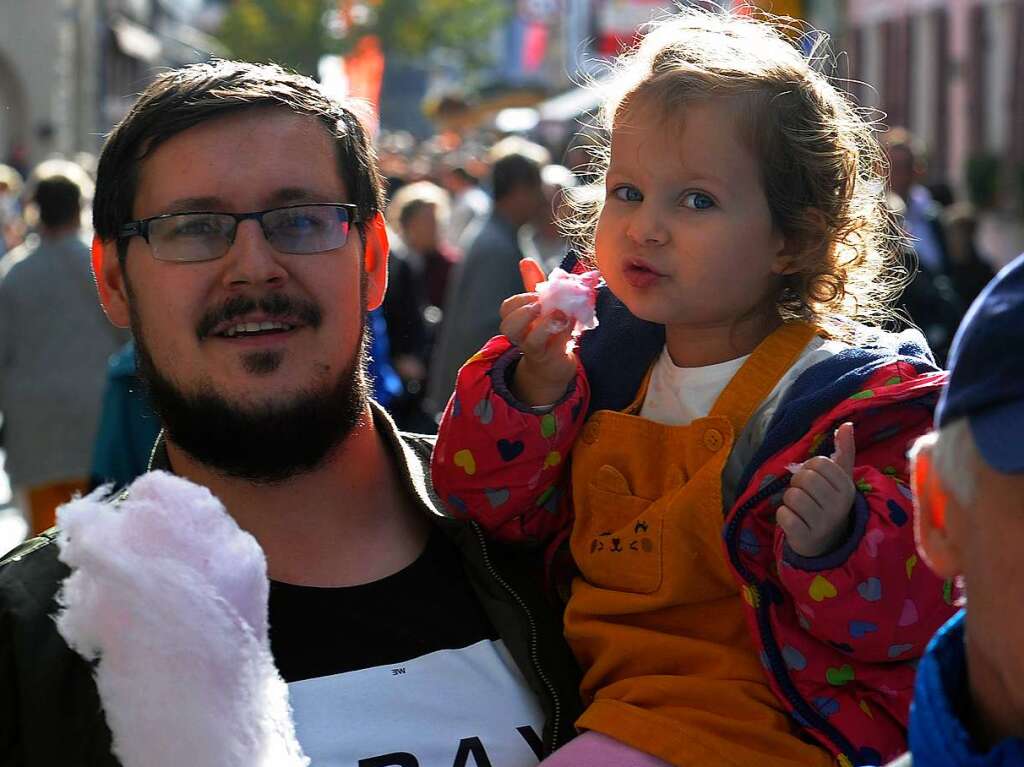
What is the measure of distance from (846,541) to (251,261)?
104 centimetres

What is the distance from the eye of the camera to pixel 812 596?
2.29 metres

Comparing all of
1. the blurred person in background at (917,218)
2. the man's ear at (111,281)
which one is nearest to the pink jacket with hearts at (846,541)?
the man's ear at (111,281)

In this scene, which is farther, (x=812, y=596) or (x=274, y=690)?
(x=812, y=596)

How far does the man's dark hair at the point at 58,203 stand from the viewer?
7570 mm

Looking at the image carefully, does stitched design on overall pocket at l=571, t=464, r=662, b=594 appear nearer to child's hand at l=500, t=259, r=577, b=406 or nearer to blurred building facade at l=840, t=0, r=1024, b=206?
child's hand at l=500, t=259, r=577, b=406

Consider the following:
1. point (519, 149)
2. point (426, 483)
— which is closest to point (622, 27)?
point (519, 149)

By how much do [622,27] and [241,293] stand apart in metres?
31.4

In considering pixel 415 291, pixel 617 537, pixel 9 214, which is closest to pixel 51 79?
pixel 9 214

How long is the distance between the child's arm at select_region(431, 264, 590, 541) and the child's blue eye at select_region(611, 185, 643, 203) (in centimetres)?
24

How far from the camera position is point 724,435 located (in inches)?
101

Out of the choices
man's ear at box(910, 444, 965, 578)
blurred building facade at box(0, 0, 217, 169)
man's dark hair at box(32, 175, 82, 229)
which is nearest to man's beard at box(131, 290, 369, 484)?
man's ear at box(910, 444, 965, 578)

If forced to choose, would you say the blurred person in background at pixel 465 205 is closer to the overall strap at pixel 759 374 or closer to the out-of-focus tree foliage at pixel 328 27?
the overall strap at pixel 759 374

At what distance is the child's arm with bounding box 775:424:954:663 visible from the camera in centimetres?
225

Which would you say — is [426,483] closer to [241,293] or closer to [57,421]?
[241,293]
